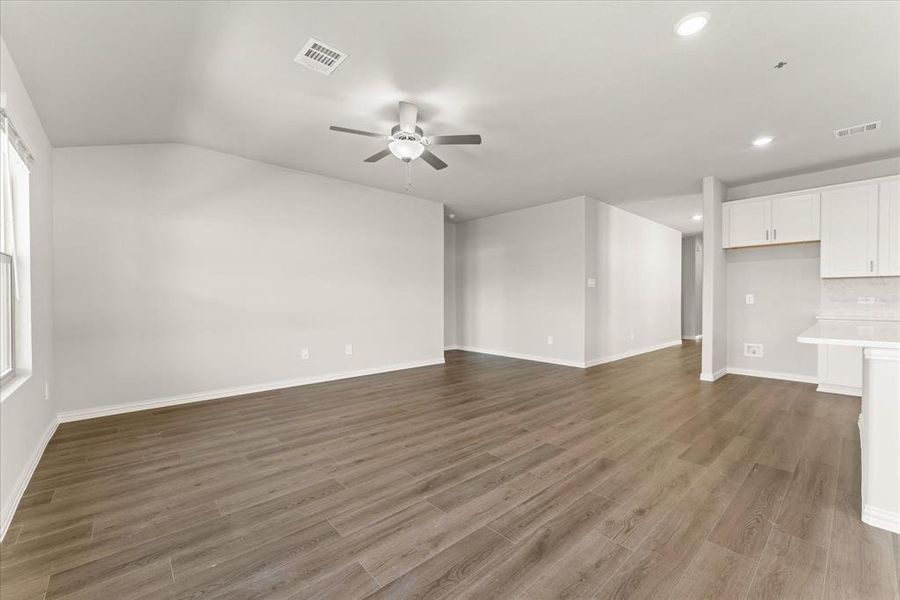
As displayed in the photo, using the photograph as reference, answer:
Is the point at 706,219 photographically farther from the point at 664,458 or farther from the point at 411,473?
the point at 411,473

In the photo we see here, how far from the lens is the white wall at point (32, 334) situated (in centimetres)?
196

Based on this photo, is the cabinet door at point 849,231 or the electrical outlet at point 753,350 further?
the electrical outlet at point 753,350

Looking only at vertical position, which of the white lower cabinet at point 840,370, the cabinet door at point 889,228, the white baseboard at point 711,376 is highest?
the cabinet door at point 889,228

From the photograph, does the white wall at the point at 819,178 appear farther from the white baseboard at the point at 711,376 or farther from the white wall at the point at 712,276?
the white baseboard at the point at 711,376

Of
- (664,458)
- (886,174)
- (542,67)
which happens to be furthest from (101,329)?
(886,174)

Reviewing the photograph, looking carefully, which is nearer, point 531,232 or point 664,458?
point 664,458

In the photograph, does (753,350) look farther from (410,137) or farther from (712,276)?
(410,137)

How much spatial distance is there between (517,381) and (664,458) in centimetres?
241

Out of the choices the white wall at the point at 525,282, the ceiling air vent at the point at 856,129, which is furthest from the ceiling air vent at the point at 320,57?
the ceiling air vent at the point at 856,129

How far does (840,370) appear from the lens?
424 centimetres

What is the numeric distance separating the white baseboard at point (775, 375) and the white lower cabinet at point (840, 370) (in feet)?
0.73

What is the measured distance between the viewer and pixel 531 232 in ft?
21.5

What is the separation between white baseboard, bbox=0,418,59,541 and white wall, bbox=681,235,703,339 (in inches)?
462

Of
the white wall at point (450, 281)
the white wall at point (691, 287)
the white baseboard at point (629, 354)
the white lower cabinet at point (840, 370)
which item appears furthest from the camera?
the white wall at point (691, 287)
